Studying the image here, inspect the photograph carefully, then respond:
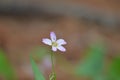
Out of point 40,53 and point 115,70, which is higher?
point 40,53

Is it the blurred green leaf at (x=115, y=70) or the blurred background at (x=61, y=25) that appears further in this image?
the blurred background at (x=61, y=25)

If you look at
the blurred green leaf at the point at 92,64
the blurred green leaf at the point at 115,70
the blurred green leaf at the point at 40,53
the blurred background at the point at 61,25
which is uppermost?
the blurred background at the point at 61,25

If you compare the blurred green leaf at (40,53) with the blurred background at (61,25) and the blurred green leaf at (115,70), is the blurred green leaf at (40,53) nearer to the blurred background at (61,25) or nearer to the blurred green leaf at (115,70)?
the blurred background at (61,25)

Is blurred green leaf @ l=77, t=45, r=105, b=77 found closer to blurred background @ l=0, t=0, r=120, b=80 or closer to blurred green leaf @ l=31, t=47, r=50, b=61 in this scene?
blurred green leaf @ l=31, t=47, r=50, b=61

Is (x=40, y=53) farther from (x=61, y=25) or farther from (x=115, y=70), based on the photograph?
(x=61, y=25)

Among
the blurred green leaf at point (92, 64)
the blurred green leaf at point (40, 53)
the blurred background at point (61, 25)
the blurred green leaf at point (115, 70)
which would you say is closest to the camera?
the blurred green leaf at point (115, 70)

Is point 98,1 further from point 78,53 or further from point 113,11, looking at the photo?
point 78,53

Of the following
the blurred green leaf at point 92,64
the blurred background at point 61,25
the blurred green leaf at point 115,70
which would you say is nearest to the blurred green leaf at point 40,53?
the blurred background at point 61,25

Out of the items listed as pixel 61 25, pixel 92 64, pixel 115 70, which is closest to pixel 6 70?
pixel 92 64
